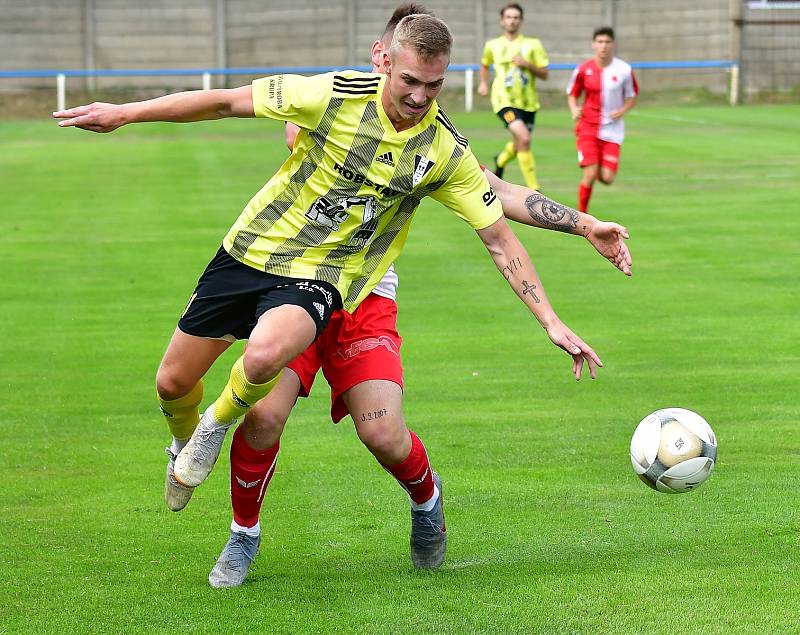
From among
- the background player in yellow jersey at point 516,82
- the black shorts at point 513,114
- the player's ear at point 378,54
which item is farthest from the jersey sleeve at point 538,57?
the player's ear at point 378,54

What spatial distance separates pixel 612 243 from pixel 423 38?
117cm

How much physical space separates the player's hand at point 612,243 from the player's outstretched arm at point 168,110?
1.45 m

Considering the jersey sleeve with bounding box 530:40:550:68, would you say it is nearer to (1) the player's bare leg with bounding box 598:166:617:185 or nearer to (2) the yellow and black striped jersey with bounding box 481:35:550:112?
(2) the yellow and black striped jersey with bounding box 481:35:550:112

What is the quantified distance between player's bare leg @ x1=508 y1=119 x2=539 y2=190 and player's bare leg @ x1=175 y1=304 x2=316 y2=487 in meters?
13.6

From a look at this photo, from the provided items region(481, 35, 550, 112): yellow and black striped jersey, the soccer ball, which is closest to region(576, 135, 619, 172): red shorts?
region(481, 35, 550, 112): yellow and black striped jersey

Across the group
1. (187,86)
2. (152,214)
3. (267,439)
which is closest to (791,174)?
(152,214)

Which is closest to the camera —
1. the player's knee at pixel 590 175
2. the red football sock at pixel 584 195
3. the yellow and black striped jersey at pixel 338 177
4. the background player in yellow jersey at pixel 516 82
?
the yellow and black striped jersey at pixel 338 177

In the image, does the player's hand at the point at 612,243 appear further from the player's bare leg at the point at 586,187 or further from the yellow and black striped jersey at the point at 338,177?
the player's bare leg at the point at 586,187

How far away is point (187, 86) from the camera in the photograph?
1526 inches

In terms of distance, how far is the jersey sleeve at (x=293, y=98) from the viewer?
202 inches

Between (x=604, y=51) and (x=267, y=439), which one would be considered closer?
(x=267, y=439)

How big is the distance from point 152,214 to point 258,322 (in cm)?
1243

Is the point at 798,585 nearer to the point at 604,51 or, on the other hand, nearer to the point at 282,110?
the point at 282,110

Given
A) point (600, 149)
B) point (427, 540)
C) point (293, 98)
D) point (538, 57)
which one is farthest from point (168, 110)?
point (538, 57)
